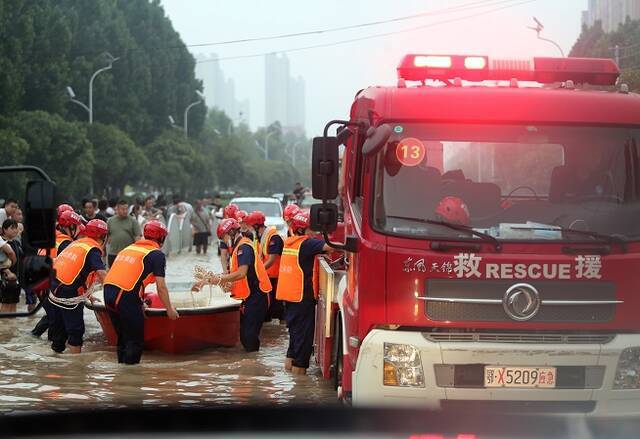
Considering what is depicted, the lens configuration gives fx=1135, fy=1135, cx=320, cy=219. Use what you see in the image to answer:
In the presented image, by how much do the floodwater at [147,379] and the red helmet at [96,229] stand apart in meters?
1.34

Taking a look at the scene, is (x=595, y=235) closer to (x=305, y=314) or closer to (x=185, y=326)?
(x=305, y=314)

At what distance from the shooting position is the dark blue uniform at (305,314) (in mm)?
10133

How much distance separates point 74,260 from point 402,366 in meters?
6.03

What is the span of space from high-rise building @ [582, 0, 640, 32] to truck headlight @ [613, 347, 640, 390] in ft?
222

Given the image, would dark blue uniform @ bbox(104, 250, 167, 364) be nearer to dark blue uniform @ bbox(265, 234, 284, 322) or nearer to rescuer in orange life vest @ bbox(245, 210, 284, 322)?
rescuer in orange life vest @ bbox(245, 210, 284, 322)

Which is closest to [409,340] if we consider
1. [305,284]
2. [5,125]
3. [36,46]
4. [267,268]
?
[305,284]

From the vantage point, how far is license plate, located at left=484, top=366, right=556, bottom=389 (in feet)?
21.6

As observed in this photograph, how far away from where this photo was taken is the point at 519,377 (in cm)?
660

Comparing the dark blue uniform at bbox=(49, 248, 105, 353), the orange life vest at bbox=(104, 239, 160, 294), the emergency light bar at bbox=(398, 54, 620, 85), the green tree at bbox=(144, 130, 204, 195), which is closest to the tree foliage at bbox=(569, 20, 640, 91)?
the green tree at bbox=(144, 130, 204, 195)

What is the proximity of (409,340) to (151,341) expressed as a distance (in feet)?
20.0

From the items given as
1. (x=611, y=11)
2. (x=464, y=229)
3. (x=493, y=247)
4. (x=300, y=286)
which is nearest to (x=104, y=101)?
(x=611, y=11)

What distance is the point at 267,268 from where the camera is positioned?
40.9 feet

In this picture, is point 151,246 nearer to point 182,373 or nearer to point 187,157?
point 182,373

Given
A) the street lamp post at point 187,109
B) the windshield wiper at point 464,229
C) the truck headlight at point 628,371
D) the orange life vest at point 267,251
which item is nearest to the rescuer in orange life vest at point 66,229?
the orange life vest at point 267,251
